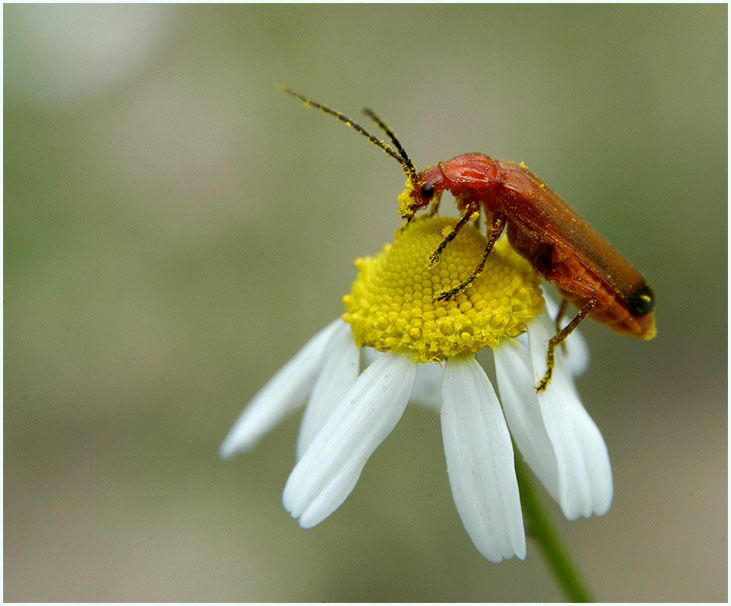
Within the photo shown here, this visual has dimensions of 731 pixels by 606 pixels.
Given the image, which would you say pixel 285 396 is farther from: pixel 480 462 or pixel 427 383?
pixel 480 462

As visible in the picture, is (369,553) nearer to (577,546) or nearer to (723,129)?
(577,546)

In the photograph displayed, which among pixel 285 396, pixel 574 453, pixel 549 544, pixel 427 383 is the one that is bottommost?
pixel 549 544

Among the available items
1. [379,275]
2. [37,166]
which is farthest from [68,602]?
[379,275]

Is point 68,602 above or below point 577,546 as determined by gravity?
above

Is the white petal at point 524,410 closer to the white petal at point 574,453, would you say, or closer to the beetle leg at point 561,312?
Answer: the white petal at point 574,453

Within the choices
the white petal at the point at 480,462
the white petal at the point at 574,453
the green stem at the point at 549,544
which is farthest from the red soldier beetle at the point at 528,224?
the green stem at the point at 549,544

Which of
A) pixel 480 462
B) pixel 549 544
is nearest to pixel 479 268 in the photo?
pixel 480 462
